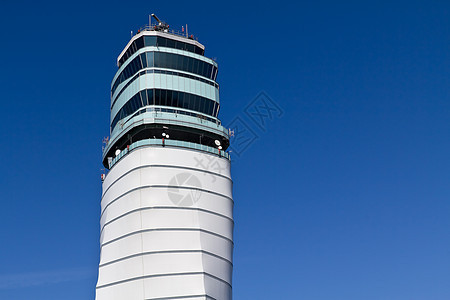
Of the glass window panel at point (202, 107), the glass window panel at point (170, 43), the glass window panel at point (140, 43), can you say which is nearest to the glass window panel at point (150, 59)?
the glass window panel at point (140, 43)

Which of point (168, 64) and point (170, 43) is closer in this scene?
point (168, 64)

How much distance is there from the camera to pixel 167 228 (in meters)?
71.9

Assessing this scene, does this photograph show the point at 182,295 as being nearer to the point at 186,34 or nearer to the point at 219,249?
the point at 219,249

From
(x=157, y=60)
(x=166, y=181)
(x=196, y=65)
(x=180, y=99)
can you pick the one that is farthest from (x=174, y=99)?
(x=166, y=181)

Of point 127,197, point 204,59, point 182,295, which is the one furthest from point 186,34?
point 182,295

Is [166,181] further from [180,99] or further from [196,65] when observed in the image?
[196,65]

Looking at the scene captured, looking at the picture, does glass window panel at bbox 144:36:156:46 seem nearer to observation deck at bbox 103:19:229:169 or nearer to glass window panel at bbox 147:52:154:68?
observation deck at bbox 103:19:229:169

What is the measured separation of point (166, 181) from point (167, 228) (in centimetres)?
648

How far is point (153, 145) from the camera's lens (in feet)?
252

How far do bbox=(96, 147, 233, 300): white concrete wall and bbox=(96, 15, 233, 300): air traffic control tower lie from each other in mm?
129

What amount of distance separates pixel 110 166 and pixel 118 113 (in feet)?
28.8

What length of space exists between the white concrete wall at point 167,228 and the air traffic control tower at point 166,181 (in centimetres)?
13

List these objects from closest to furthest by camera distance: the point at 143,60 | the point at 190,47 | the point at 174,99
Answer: the point at 174,99
the point at 143,60
the point at 190,47

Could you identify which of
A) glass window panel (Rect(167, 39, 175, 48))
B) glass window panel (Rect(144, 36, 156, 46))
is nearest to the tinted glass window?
glass window panel (Rect(167, 39, 175, 48))
